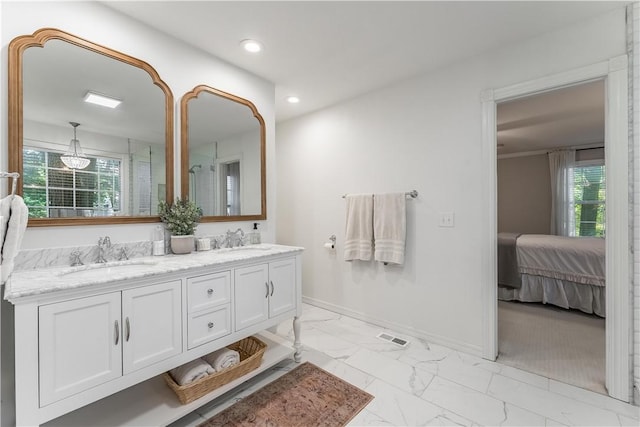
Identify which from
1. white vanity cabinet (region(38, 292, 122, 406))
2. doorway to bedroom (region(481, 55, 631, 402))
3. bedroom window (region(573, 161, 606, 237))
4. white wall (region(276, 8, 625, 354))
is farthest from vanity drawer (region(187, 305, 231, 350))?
bedroom window (region(573, 161, 606, 237))

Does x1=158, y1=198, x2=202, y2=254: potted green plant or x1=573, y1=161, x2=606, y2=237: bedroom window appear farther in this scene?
x1=573, y1=161, x2=606, y2=237: bedroom window

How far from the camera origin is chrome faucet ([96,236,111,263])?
1629 mm

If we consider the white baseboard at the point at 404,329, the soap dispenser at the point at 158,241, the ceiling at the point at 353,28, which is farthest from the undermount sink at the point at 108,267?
the white baseboard at the point at 404,329

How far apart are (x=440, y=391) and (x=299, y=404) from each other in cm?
93

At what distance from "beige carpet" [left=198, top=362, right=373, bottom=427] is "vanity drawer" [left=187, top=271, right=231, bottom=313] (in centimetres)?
66

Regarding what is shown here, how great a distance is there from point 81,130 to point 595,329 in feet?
14.9

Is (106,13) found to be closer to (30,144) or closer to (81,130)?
(81,130)

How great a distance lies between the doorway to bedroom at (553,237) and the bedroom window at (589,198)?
0.01 metres

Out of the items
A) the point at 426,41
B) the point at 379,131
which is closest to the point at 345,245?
the point at 379,131

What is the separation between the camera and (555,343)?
2.47 metres

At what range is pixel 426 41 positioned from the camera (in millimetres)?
2076

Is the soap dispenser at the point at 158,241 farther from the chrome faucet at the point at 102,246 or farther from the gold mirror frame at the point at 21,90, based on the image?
the chrome faucet at the point at 102,246

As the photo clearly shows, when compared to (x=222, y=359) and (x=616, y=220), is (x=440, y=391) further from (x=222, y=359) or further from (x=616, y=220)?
(x=616, y=220)

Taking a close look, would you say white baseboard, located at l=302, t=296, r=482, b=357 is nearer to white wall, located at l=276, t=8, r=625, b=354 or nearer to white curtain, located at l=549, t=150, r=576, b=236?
white wall, located at l=276, t=8, r=625, b=354
